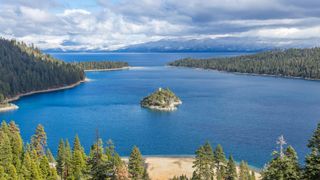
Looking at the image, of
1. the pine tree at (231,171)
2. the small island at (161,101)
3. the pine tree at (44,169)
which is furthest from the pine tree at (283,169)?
the small island at (161,101)

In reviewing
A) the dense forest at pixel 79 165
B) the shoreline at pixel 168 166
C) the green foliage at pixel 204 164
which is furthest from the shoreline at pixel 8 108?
the green foliage at pixel 204 164

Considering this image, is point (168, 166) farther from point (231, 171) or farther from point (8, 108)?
point (8, 108)

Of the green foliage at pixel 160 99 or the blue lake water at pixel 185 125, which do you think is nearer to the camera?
the blue lake water at pixel 185 125

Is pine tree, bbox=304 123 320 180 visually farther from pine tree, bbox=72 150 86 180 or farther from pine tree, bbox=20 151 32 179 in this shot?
pine tree, bbox=72 150 86 180

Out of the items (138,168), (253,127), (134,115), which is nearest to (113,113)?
(134,115)

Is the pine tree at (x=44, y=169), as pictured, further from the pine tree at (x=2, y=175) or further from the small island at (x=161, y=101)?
the small island at (x=161, y=101)

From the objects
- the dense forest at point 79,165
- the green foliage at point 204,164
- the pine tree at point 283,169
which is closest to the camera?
the pine tree at point 283,169

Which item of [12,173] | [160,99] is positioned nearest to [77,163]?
[12,173]

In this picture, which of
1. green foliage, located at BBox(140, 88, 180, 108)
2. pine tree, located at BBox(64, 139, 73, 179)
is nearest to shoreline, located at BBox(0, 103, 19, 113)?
green foliage, located at BBox(140, 88, 180, 108)

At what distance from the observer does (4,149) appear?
75.1 meters

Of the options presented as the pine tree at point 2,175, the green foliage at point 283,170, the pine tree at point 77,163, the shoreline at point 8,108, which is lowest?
the shoreline at point 8,108

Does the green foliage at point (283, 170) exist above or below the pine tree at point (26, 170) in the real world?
above

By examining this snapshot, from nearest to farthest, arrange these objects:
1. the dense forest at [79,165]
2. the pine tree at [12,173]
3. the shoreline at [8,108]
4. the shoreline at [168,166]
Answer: the dense forest at [79,165], the pine tree at [12,173], the shoreline at [168,166], the shoreline at [8,108]

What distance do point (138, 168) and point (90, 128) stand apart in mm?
72946
